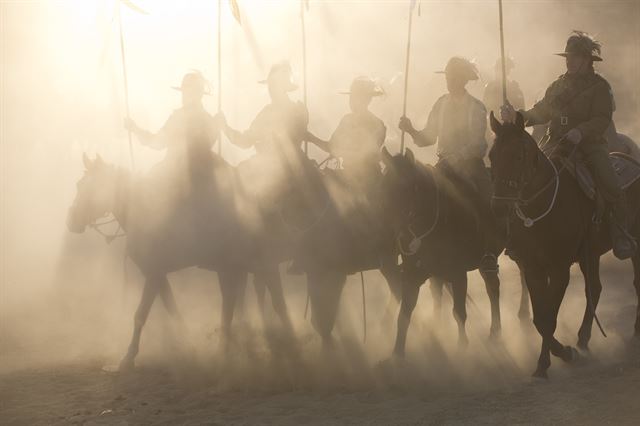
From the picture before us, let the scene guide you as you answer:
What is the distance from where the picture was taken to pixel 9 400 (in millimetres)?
9453

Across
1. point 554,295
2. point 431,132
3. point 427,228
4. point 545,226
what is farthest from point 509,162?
point 431,132

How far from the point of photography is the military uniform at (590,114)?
31.7 feet

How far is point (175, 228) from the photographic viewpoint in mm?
10914

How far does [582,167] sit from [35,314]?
9.79 m

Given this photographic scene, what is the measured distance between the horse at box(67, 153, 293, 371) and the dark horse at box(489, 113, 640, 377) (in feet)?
10.5

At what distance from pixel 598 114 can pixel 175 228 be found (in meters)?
4.89

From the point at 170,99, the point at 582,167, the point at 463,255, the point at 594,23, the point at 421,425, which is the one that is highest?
the point at 594,23

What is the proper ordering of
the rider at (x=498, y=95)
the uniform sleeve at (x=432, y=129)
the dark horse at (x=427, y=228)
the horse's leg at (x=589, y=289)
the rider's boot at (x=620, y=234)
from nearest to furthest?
the dark horse at (x=427, y=228) → the horse's leg at (x=589, y=289) → the rider's boot at (x=620, y=234) → the uniform sleeve at (x=432, y=129) → the rider at (x=498, y=95)

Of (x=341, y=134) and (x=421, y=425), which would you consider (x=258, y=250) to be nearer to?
(x=341, y=134)

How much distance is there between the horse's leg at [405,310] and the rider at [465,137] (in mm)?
1144

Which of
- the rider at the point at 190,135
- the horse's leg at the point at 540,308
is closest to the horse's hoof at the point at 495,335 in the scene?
the horse's leg at the point at 540,308

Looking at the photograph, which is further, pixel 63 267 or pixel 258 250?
pixel 63 267

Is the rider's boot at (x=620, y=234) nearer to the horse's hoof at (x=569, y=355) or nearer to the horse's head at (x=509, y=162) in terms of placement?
the horse's hoof at (x=569, y=355)

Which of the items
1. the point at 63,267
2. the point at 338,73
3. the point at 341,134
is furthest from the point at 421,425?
the point at 338,73
